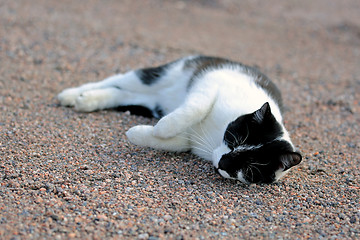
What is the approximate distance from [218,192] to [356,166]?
4.44 feet

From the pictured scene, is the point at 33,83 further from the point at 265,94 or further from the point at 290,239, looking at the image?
the point at 290,239

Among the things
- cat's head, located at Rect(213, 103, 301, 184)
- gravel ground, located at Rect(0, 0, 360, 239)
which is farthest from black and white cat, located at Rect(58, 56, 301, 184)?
gravel ground, located at Rect(0, 0, 360, 239)

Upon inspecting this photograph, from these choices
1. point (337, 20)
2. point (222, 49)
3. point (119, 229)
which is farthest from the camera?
point (337, 20)

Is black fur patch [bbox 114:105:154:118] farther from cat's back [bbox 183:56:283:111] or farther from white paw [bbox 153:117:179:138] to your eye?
white paw [bbox 153:117:179:138]

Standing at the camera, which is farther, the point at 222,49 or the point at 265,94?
the point at 222,49

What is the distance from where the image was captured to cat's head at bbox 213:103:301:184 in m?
2.95

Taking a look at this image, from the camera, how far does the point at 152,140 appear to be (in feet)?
10.9

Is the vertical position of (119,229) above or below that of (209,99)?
below

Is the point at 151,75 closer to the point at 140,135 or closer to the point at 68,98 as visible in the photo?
the point at 68,98

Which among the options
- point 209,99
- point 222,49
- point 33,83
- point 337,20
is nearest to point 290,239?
point 209,99

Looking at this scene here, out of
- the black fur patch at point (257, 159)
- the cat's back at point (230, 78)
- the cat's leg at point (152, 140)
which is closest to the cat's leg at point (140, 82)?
the cat's back at point (230, 78)

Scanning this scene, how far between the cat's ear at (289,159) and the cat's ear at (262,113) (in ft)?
0.96

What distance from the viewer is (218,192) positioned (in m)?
2.97

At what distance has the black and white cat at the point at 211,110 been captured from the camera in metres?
2.98
